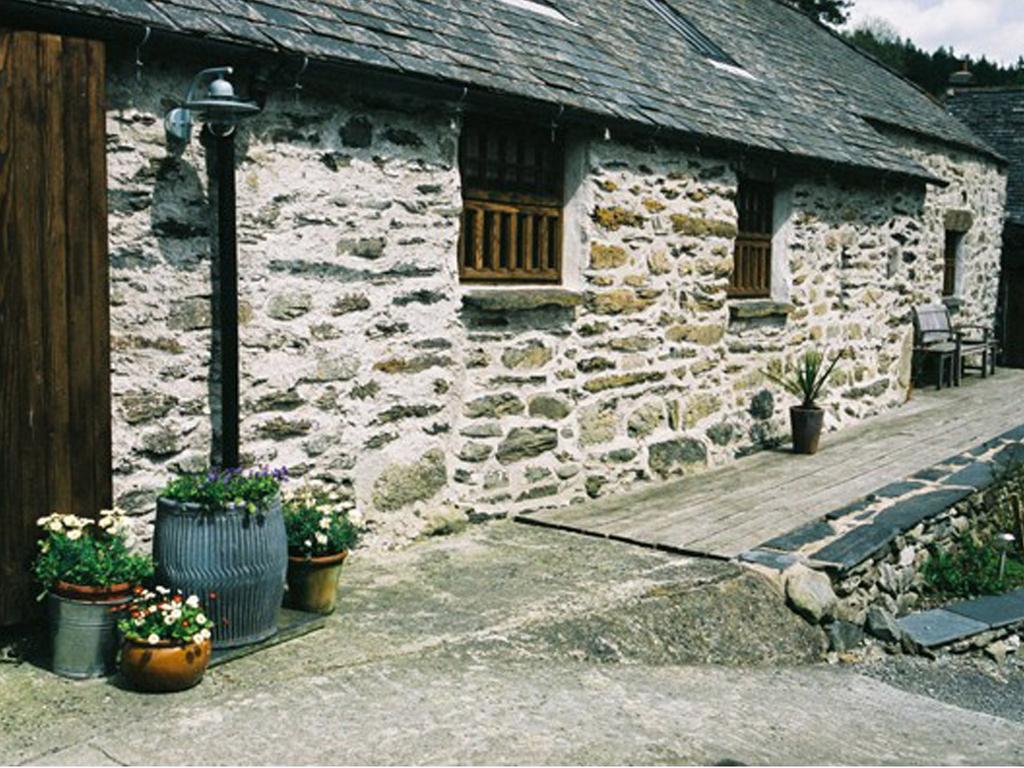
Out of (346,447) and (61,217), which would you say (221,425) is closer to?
(346,447)

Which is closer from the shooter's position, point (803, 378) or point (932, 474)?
point (932, 474)

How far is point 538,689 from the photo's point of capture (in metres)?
4.45

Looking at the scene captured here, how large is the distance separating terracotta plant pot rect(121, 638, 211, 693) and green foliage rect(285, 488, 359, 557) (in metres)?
0.93

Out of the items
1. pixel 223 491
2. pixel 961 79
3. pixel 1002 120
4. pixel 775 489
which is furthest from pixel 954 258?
pixel 223 491

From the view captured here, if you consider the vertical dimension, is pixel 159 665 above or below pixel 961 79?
below

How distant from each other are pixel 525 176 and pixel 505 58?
30.5 inches

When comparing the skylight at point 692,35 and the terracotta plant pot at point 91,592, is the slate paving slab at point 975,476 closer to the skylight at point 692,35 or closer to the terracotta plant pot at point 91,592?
the skylight at point 692,35

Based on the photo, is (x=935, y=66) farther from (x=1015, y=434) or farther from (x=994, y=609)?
(x=994, y=609)

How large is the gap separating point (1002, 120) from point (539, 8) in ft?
51.0

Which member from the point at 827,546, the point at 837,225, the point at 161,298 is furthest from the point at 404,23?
the point at 837,225

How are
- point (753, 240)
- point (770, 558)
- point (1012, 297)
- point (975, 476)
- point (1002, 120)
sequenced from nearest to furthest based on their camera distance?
point (770, 558) < point (975, 476) < point (753, 240) < point (1012, 297) < point (1002, 120)

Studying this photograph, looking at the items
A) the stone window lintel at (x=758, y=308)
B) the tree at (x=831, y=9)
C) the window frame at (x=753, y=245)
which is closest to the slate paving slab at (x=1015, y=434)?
the stone window lintel at (x=758, y=308)

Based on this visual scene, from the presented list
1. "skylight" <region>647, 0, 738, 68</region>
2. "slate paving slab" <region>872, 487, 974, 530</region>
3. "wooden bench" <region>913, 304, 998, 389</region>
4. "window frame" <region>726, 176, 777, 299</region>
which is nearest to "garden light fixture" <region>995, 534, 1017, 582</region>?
"slate paving slab" <region>872, 487, 974, 530</region>

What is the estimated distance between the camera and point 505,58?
23.7 ft
